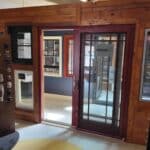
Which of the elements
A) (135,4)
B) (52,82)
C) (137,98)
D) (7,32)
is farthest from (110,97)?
(52,82)

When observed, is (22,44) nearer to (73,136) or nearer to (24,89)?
(24,89)

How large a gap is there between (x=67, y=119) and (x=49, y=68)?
7.53ft

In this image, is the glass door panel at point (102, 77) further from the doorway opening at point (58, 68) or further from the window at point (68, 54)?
the window at point (68, 54)

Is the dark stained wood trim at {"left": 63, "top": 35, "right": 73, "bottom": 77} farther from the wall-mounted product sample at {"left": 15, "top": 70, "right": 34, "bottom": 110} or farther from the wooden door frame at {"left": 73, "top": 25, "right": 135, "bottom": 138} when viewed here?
the wooden door frame at {"left": 73, "top": 25, "right": 135, "bottom": 138}

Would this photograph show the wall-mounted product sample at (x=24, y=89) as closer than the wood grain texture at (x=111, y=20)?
No

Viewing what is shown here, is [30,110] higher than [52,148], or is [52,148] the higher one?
[30,110]

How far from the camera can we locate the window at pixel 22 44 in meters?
4.14

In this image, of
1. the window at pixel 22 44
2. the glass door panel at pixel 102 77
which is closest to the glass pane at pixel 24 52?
the window at pixel 22 44

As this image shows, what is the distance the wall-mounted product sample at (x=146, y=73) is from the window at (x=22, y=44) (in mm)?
2288

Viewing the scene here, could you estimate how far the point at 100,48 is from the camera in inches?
142

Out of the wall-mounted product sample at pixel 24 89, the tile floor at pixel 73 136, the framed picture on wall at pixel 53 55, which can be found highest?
the framed picture on wall at pixel 53 55

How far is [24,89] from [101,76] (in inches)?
73.1

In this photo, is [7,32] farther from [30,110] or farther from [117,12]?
[117,12]

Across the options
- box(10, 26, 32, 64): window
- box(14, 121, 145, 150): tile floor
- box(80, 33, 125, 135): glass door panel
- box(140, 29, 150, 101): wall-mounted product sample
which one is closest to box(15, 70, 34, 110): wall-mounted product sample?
box(10, 26, 32, 64): window
